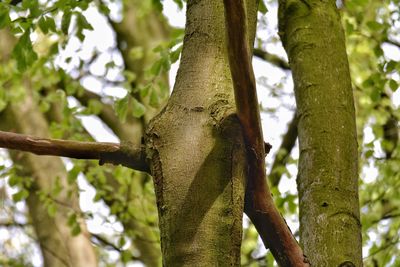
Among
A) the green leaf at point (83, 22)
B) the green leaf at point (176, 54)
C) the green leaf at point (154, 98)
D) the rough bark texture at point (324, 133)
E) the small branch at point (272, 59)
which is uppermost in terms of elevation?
the small branch at point (272, 59)

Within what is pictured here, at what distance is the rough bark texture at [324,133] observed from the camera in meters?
2.21

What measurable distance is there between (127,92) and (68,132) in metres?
2.01

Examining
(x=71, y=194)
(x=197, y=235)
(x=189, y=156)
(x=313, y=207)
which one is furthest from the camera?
(x=71, y=194)

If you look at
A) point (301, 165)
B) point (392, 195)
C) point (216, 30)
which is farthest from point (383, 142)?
point (216, 30)

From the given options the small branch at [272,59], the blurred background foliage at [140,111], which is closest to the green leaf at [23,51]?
the blurred background foliage at [140,111]

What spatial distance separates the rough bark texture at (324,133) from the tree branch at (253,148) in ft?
0.95

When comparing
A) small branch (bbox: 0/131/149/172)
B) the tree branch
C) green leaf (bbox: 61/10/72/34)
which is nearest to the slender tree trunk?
green leaf (bbox: 61/10/72/34)

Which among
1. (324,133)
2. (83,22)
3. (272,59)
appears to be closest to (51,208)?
(83,22)

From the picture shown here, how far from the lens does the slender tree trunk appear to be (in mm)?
6113

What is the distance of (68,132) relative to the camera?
598 centimetres

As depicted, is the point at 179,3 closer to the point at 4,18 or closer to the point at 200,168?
the point at 4,18

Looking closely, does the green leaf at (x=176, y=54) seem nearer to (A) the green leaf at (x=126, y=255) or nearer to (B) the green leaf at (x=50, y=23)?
(B) the green leaf at (x=50, y=23)

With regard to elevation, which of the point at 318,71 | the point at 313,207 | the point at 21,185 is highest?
the point at 21,185

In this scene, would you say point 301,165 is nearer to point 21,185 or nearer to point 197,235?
point 197,235
